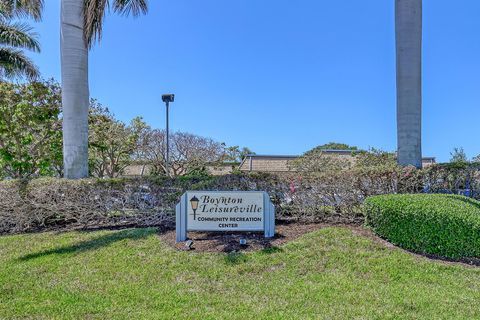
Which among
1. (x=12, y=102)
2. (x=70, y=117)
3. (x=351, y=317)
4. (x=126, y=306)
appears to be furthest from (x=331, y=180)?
(x=12, y=102)

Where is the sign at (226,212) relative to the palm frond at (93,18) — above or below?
below

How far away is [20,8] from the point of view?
13781mm

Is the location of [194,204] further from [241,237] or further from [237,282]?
[237,282]

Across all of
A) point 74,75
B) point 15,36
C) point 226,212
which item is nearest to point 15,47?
point 15,36

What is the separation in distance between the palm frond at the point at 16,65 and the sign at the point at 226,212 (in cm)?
1290

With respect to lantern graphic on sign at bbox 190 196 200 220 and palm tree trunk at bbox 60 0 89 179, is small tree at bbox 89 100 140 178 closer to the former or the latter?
palm tree trunk at bbox 60 0 89 179

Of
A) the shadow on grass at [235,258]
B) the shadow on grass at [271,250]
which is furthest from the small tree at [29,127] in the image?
the shadow on grass at [271,250]

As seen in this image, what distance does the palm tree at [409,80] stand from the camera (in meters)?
8.50

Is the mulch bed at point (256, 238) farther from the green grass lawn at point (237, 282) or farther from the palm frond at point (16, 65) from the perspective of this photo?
the palm frond at point (16, 65)

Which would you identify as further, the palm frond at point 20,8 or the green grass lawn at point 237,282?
the palm frond at point 20,8

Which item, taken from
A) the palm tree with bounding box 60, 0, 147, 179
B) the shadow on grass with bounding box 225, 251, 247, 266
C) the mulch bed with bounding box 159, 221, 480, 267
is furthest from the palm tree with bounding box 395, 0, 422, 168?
the palm tree with bounding box 60, 0, 147, 179

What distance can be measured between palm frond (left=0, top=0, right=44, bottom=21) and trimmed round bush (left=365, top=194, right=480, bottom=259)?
1236 centimetres

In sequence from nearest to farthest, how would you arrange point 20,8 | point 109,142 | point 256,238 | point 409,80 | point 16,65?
1. point 256,238
2. point 409,80
3. point 20,8
4. point 16,65
5. point 109,142

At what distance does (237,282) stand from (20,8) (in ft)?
45.4
